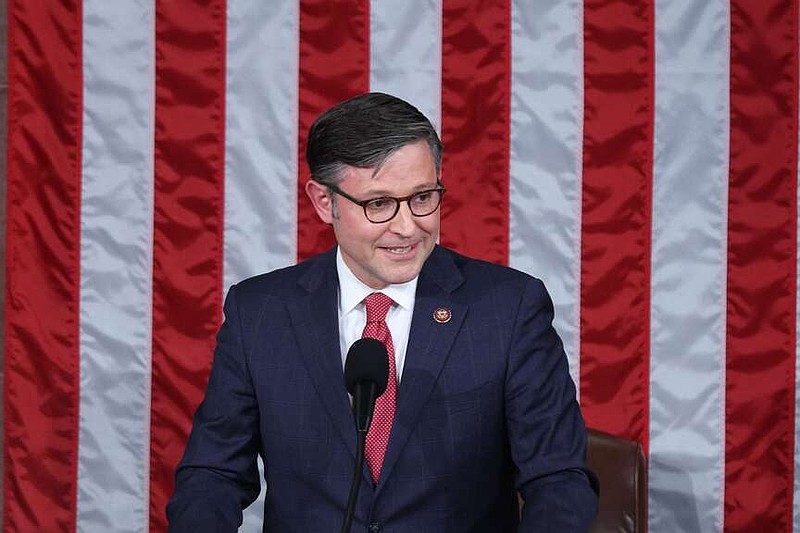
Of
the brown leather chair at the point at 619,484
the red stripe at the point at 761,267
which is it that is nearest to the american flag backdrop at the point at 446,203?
the red stripe at the point at 761,267

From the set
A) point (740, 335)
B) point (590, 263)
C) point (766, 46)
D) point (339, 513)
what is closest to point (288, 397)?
point (339, 513)

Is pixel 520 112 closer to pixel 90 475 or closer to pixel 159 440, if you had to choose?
pixel 159 440

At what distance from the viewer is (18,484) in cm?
308

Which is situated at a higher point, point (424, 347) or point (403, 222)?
point (403, 222)

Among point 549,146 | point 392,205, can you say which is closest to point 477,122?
point 549,146

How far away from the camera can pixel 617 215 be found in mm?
2926

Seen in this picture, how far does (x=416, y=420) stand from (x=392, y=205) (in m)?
0.35

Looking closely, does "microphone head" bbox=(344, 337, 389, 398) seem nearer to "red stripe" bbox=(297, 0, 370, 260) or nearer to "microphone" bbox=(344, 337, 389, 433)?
"microphone" bbox=(344, 337, 389, 433)

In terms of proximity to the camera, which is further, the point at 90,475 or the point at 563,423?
the point at 90,475

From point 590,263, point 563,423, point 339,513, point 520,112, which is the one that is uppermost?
point 520,112

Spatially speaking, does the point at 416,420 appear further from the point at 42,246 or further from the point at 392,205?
the point at 42,246

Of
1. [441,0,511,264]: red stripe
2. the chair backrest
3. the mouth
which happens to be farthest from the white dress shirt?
[441,0,511,264]: red stripe

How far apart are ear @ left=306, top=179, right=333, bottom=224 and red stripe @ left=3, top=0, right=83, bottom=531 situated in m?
1.43

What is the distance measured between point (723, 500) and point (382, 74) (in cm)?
148
